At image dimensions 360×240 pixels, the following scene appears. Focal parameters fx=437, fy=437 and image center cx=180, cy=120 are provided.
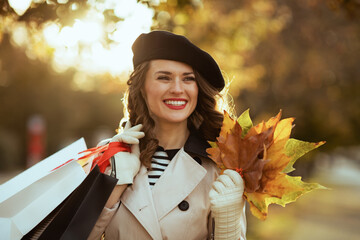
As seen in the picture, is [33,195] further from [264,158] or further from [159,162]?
[264,158]

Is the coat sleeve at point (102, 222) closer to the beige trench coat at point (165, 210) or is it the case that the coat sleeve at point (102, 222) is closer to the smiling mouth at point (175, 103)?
Result: the beige trench coat at point (165, 210)

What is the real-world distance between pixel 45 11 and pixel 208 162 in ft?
4.86

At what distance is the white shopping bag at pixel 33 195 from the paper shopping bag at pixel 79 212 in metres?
0.06

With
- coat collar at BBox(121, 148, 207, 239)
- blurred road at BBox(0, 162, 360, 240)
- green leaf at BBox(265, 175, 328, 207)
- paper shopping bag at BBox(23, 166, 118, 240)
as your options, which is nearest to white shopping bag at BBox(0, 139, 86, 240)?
paper shopping bag at BBox(23, 166, 118, 240)

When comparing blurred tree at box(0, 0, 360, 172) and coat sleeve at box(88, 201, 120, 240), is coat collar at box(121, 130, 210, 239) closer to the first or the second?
coat sleeve at box(88, 201, 120, 240)

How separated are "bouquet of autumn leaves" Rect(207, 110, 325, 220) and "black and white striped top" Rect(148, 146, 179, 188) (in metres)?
0.60

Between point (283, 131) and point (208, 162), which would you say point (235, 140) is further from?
point (208, 162)

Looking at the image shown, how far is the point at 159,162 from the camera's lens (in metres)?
2.96

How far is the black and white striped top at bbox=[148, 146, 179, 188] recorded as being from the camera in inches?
114

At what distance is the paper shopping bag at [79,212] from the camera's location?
2.34 metres

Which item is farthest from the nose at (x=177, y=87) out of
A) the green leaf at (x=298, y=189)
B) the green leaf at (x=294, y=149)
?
the green leaf at (x=298, y=189)

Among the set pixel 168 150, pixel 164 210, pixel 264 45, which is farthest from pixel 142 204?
pixel 264 45

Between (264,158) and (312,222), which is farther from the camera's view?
(312,222)

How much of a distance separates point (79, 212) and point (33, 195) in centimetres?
27
